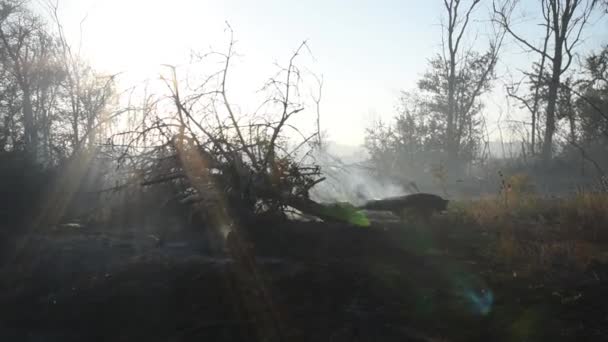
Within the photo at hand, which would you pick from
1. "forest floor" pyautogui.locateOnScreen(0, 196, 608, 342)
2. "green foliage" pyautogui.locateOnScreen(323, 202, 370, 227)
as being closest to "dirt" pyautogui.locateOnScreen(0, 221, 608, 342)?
"forest floor" pyautogui.locateOnScreen(0, 196, 608, 342)

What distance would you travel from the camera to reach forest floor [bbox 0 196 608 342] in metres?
5.45

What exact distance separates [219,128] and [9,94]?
68.6 feet

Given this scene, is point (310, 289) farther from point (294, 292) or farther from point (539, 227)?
point (539, 227)

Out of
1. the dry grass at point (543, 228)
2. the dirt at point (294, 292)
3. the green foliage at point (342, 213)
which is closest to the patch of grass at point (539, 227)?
the dry grass at point (543, 228)

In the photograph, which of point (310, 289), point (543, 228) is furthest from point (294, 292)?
point (543, 228)

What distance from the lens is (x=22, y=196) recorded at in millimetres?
13109

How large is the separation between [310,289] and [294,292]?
20 centimetres

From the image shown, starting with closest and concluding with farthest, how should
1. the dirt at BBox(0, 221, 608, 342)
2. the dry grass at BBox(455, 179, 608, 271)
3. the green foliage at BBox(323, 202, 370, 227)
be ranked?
the dirt at BBox(0, 221, 608, 342) → the dry grass at BBox(455, 179, 608, 271) → the green foliage at BBox(323, 202, 370, 227)

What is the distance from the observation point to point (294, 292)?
6.45m

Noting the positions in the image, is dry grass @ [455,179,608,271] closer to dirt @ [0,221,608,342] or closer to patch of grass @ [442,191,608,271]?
patch of grass @ [442,191,608,271]

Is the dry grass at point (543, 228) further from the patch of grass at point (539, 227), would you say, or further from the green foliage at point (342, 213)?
the green foliage at point (342, 213)

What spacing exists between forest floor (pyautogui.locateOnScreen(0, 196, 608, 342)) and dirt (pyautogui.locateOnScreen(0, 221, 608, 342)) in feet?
0.06

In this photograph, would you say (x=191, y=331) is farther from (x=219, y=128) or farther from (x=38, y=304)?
(x=219, y=128)

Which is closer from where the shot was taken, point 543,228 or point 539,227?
point 543,228
